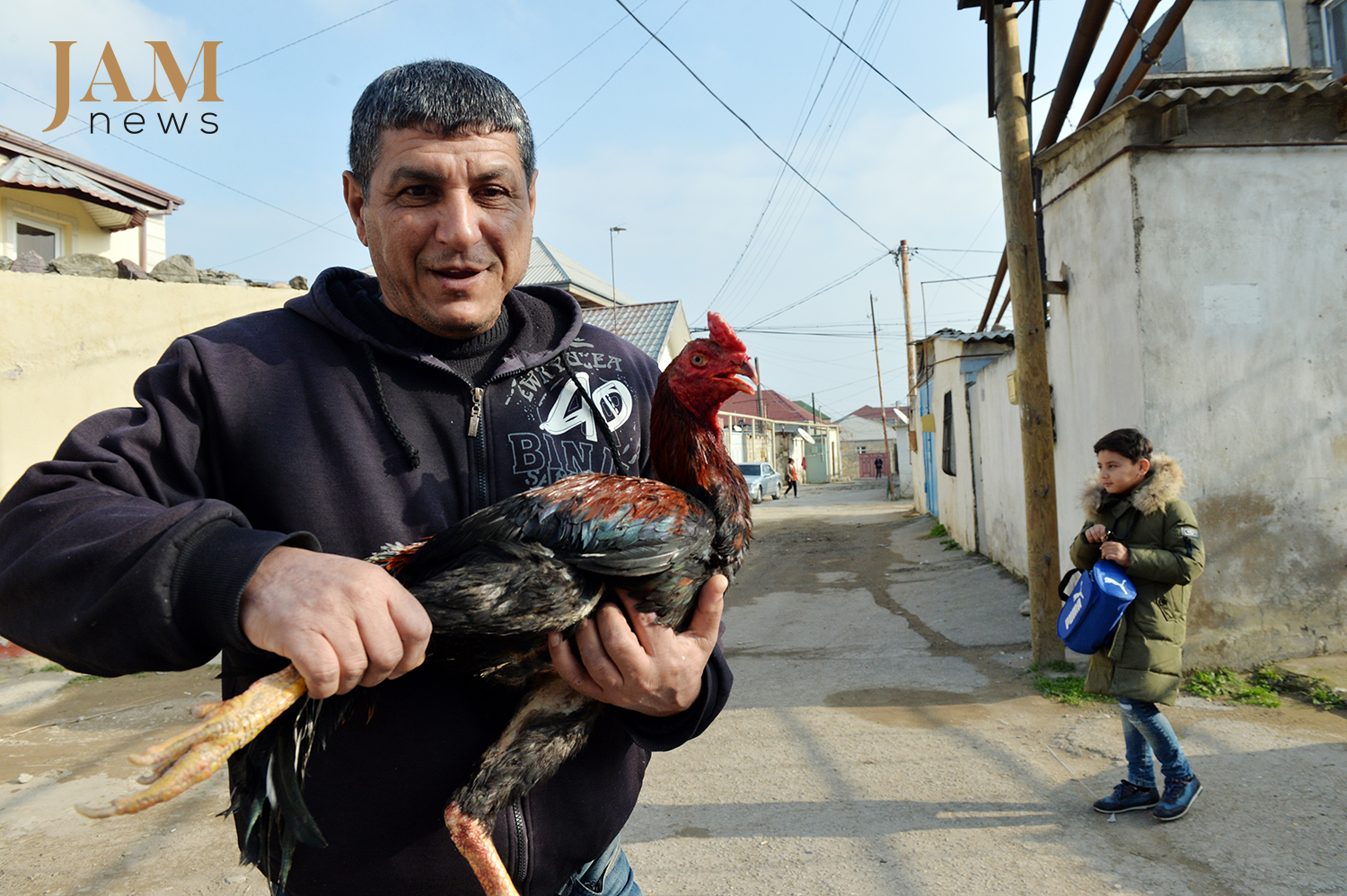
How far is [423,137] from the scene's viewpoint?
1433 mm

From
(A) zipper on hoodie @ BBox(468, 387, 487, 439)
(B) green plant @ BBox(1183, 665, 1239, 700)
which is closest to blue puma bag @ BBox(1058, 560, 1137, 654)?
(B) green plant @ BBox(1183, 665, 1239, 700)

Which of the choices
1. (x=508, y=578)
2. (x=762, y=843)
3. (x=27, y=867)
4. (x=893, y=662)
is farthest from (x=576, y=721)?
(x=893, y=662)

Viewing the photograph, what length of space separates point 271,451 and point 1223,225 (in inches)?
271

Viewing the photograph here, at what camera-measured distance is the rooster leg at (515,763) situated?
139 cm

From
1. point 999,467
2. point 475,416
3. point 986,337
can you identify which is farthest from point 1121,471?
point 986,337

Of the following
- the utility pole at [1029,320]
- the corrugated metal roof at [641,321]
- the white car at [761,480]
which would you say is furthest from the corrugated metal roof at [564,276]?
the utility pole at [1029,320]

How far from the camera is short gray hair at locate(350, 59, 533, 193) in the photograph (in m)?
1.43

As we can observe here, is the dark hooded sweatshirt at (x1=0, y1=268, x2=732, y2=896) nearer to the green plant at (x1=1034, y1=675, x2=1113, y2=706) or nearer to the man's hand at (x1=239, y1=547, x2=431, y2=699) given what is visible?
the man's hand at (x1=239, y1=547, x2=431, y2=699)

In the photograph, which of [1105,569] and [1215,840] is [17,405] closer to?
[1105,569]

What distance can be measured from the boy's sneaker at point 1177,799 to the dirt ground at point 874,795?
7 cm

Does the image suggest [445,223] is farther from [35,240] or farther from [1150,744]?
[35,240]

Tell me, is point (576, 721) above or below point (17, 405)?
below

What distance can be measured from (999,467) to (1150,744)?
747 cm

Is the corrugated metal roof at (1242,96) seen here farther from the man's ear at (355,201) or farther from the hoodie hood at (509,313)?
the man's ear at (355,201)
